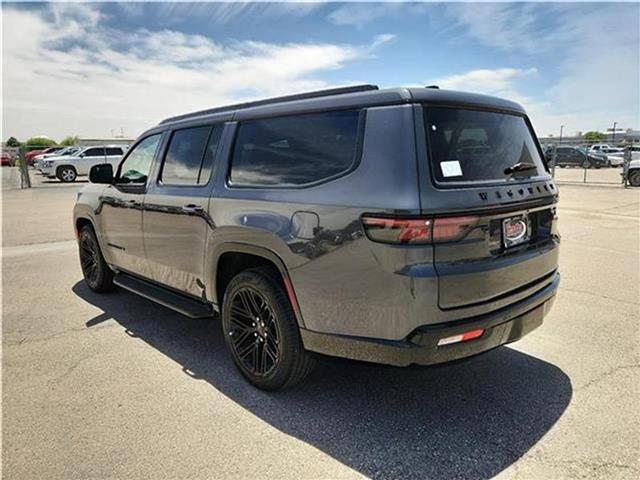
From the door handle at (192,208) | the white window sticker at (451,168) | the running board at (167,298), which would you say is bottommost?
the running board at (167,298)

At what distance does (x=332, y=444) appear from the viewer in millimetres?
2562

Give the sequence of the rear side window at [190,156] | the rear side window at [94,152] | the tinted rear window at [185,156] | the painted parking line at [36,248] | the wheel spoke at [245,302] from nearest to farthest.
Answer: the wheel spoke at [245,302] → the rear side window at [190,156] → the tinted rear window at [185,156] → the painted parking line at [36,248] → the rear side window at [94,152]

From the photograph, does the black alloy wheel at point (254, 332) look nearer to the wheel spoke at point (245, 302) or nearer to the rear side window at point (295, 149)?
the wheel spoke at point (245, 302)

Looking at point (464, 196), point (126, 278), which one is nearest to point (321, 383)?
point (464, 196)

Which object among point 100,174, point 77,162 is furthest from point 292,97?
point 77,162

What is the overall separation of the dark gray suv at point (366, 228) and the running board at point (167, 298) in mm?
24

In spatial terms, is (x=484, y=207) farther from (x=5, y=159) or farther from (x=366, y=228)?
(x=5, y=159)

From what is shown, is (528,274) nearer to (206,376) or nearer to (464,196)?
(464,196)

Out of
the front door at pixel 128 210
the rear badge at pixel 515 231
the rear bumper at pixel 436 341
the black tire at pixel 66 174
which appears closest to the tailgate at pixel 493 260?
the rear badge at pixel 515 231

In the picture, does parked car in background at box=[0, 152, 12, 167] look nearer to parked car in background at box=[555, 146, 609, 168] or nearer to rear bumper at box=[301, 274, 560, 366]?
parked car in background at box=[555, 146, 609, 168]

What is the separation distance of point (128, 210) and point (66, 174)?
21926 millimetres

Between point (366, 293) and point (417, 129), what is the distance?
920 mm

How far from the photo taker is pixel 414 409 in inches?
114

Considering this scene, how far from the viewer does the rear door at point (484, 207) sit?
2.33 metres
